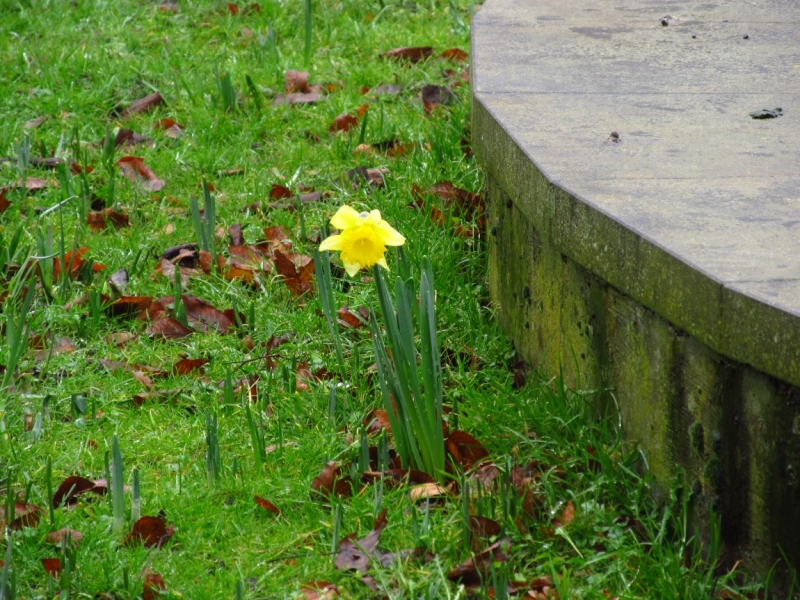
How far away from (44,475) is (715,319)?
147 cm

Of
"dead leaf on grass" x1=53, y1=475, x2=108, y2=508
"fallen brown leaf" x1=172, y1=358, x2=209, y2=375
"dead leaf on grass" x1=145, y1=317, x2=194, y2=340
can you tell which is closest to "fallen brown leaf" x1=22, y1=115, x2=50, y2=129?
"dead leaf on grass" x1=145, y1=317, x2=194, y2=340

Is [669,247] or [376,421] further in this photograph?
[376,421]

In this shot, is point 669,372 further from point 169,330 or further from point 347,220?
point 169,330

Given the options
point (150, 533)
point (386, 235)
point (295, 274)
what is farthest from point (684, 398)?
point (295, 274)

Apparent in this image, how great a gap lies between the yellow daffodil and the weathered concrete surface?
44 centimetres

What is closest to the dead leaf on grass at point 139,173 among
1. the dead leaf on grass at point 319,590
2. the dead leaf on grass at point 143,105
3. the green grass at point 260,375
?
the green grass at point 260,375

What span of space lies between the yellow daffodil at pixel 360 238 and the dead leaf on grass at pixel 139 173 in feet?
6.82

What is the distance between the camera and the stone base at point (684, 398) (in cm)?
164

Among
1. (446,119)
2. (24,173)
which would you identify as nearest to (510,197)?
(446,119)

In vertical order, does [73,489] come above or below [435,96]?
below

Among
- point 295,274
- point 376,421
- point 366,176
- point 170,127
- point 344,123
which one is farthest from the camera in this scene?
point 170,127

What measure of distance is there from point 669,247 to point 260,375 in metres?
1.23

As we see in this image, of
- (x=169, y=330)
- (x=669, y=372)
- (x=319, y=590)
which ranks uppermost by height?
(x=669, y=372)

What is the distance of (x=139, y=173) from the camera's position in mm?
3713
